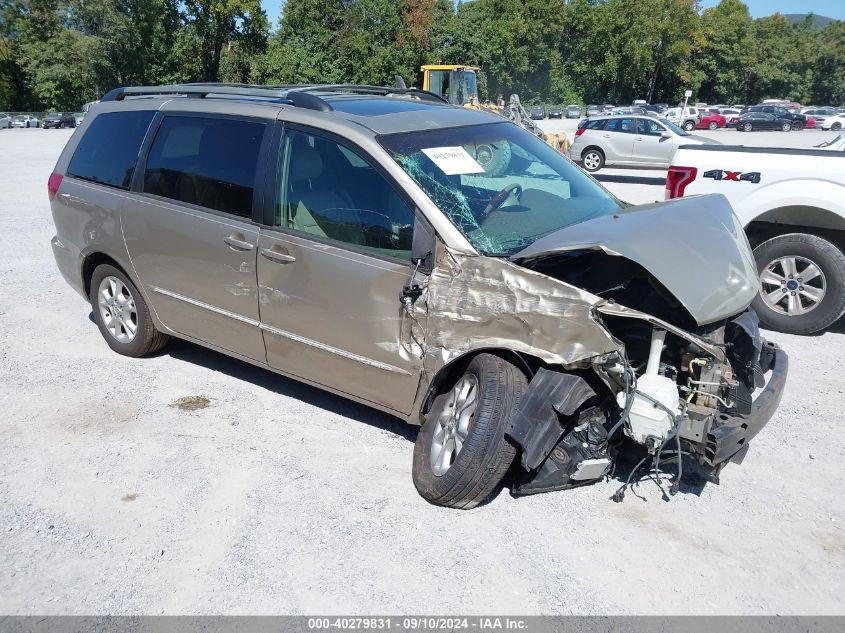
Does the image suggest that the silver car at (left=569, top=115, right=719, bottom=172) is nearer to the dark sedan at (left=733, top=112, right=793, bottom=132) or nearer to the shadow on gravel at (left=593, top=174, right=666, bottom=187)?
the shadow on gravel at (left=593, top=174, right=666, bottom=187)

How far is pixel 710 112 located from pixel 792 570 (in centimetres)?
5600

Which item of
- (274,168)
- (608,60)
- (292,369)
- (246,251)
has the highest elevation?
(608,60)

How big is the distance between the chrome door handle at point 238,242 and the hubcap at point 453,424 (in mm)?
1538

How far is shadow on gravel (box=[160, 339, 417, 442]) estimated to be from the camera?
14.5 ft

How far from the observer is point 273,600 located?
293 centimetres

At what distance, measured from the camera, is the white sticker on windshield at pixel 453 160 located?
3.85 metres

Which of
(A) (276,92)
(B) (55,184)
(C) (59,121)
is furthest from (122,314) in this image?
(C) (59,121)

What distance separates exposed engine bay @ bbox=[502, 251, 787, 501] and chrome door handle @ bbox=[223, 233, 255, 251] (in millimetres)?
1753

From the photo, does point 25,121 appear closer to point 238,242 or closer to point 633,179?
point 633,179

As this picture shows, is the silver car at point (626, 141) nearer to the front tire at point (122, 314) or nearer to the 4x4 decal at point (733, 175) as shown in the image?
the 4x4 decal at point (733, 175)

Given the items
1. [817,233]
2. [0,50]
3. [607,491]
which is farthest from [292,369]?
[0,50]

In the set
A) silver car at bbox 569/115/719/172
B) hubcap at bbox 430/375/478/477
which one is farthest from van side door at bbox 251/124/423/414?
silver car at bbox 569/115/719/172

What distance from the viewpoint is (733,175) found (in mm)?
6188

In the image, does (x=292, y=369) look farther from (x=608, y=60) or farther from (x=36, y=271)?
(x=608, y=60)
